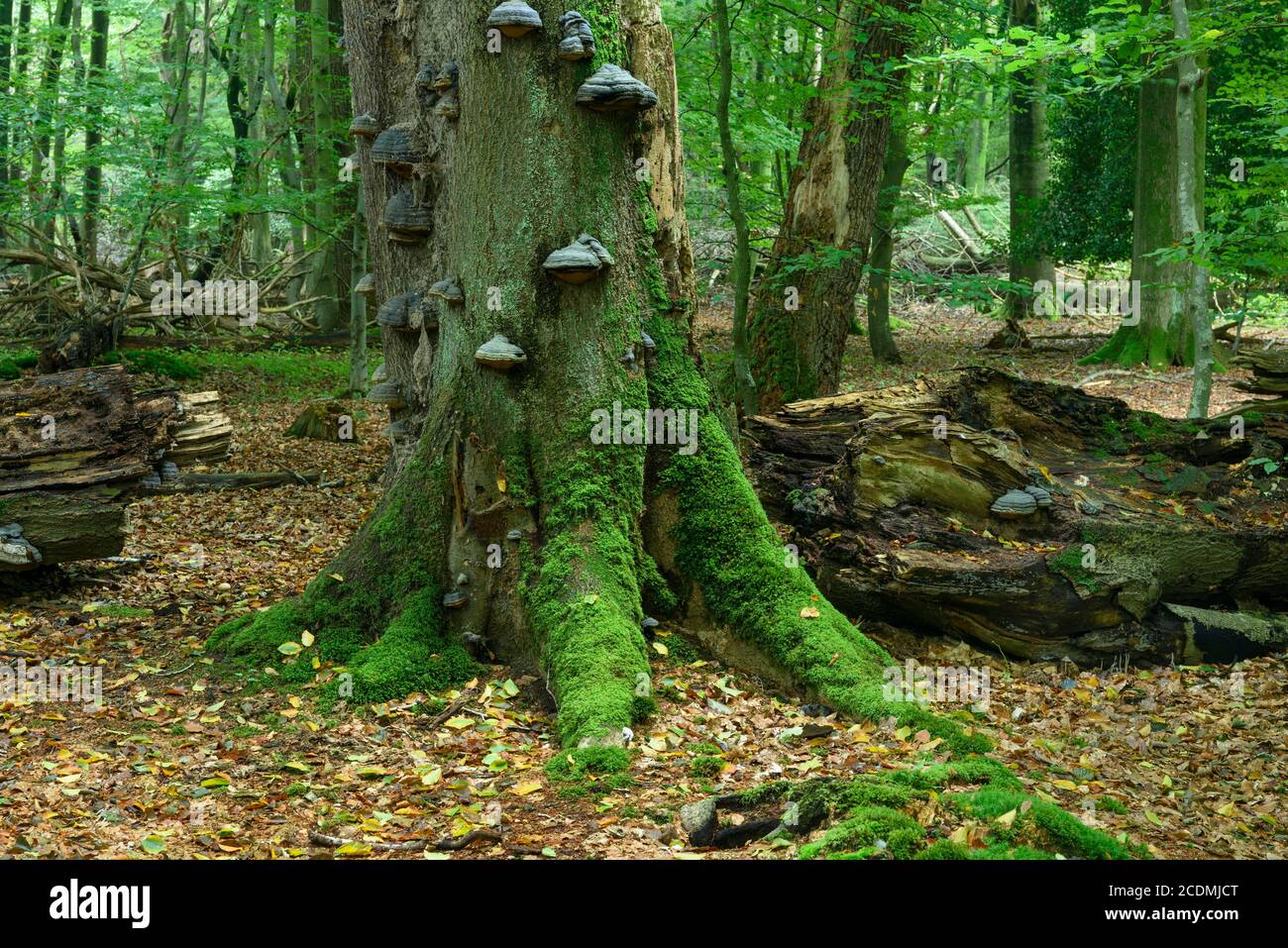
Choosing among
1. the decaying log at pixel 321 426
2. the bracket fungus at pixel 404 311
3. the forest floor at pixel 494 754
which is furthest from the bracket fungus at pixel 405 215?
the decaying log at pixel 321 426

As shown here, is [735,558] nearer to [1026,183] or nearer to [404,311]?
[404,311]

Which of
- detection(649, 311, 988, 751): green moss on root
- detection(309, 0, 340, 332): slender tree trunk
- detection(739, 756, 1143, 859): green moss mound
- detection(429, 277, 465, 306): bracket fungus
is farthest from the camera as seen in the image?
Answer: detection(309, 0, 340, 332): slender tree trunk

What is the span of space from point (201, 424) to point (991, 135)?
39852 mm

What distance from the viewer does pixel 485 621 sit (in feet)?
18.4

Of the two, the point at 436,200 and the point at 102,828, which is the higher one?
the point at 436,200

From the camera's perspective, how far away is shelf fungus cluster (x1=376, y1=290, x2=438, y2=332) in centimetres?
596

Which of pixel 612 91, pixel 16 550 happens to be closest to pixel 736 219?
pixel 612 91

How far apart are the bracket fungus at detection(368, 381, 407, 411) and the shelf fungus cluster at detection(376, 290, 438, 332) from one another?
0.36 metres

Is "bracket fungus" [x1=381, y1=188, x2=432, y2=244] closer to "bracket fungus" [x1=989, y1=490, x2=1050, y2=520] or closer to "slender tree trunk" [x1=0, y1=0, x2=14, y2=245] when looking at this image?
"bracket fungus" [x1=989, y1=490, x2=1050, y2=520]

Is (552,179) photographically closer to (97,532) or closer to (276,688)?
(276,688)

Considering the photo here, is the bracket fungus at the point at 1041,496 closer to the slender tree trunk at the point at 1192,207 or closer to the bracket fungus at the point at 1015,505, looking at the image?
the bracket fungus at the point at 1015,505

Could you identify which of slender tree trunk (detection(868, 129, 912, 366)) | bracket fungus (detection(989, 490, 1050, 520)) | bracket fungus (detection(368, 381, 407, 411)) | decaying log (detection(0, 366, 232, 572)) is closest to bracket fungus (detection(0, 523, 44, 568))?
decaying log (detection(0, 366, 232, 572))

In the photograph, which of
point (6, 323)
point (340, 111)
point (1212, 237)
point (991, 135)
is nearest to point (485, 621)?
point (1212, 237)

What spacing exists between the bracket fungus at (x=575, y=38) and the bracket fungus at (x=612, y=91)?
133mm
